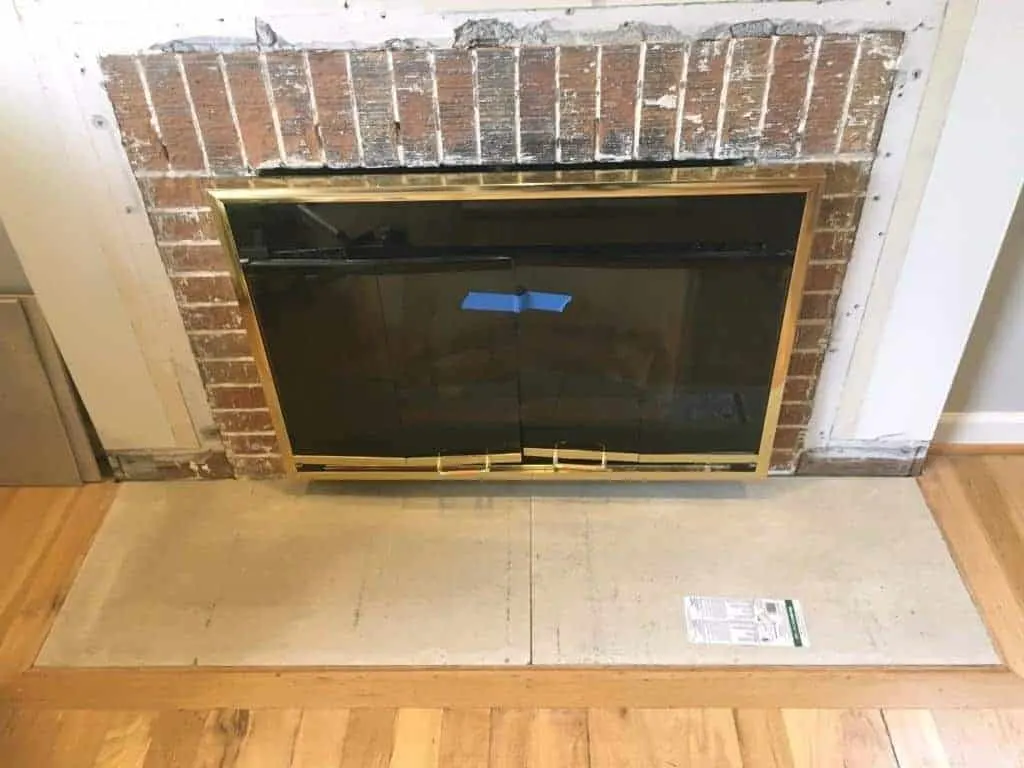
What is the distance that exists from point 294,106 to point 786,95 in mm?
811

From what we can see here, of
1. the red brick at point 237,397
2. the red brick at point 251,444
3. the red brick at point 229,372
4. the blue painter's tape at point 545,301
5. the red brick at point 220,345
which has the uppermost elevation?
the blue painter's tape at point 545,301

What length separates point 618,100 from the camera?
1.43 metres

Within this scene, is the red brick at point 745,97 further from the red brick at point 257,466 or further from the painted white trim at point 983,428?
the red brick at point 257,466

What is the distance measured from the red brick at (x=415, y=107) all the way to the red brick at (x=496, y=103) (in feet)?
0.27

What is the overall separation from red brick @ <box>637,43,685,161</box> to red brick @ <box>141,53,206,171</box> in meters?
0.76

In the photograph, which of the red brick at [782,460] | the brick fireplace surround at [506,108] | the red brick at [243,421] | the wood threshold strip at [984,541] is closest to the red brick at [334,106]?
the brick fireplace surround at [506,108]

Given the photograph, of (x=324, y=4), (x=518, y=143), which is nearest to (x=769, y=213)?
(x=518, y=143)

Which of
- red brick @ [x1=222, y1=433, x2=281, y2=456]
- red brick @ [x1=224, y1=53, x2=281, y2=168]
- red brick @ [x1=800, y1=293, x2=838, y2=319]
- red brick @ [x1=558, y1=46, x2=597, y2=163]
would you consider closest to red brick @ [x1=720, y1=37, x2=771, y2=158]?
red brick @ [x1=558, y1=46, x2=597, y2=163]

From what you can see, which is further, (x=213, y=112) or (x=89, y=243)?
(x=89, y=243)

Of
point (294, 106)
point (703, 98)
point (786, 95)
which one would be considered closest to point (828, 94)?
point (786, 95)

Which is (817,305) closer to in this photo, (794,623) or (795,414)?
(795,414)

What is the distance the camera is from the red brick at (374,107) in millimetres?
1408

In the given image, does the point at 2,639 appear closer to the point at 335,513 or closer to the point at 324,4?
the point at 335,513

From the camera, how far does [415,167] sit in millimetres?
1507
